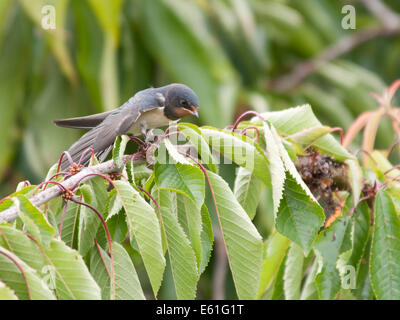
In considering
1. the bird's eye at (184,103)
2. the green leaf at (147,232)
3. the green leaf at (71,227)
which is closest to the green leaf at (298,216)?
the green leaf at (147,232)

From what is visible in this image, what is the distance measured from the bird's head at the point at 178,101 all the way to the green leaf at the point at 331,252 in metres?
0.68

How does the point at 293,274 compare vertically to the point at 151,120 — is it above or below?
below

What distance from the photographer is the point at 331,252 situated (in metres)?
1.85

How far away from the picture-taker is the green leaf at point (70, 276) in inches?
48.7

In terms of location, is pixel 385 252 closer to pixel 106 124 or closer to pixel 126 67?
pixel 106 124

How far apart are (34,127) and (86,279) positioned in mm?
5376

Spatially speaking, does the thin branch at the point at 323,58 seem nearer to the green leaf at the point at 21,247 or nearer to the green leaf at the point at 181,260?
the green leaf at the point at 181,260

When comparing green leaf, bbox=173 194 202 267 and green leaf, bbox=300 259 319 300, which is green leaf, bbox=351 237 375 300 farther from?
green leaf, bbox=173 194 202 267

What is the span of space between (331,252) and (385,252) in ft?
0.56

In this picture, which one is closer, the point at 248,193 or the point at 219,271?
the point at 248,193

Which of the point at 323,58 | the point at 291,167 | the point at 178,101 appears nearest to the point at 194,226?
the point at 291,167

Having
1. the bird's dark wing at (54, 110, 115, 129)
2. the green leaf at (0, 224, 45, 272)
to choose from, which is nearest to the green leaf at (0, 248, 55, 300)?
the green leaf at (0, 224, 45, 272)

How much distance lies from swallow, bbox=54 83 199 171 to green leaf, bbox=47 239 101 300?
48 cm
